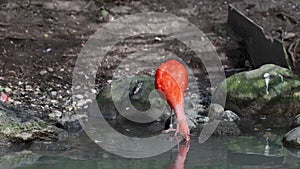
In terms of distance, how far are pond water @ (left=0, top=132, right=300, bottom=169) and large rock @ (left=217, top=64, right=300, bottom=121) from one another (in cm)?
102

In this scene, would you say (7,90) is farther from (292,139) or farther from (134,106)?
(292,139)

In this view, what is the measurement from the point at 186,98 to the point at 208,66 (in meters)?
1.32

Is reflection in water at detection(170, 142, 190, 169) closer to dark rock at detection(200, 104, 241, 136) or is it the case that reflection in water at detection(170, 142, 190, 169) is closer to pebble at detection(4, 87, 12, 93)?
dark rock at detection(200, 104, 241, 136)

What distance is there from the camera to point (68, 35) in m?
9.55

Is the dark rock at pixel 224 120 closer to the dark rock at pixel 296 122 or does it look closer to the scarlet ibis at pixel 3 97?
the dark rock at pixel 296 122

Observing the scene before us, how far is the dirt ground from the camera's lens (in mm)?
8008

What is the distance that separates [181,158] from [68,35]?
418 cm

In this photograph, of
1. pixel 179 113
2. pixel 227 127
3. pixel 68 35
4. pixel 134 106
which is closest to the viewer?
pixel 179 113

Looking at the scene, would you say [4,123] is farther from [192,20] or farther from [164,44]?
[192,20]

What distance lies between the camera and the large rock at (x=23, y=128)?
248 inches

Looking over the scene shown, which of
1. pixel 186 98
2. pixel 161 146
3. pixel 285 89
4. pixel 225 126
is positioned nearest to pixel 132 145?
pixel 161 146

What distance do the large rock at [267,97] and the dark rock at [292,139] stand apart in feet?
3.22

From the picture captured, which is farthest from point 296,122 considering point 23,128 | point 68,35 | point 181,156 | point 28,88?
point 68,35

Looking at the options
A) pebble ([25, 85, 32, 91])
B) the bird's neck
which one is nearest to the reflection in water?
the bird's neck
